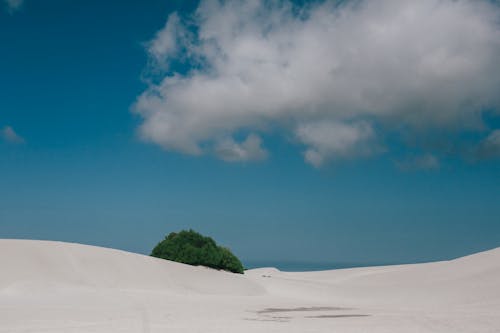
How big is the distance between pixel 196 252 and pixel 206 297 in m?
8.82

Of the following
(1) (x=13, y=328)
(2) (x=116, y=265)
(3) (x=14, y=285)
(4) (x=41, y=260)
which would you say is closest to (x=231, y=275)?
(2) (x=116, y=265)

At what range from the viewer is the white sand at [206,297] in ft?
45.9

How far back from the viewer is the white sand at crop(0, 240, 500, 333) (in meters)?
14.0

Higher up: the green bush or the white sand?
the green bush

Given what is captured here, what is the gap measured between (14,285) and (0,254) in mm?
3748

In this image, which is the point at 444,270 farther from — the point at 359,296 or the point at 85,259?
the point at 85,259

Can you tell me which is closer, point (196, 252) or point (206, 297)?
point (206, 297)

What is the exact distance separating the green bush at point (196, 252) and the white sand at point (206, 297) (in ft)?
3.89

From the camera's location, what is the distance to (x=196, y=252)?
32.1 metres

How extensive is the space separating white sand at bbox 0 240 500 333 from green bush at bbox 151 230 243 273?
46.7 inches

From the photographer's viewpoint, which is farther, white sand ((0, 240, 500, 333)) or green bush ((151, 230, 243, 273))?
green bush ((151, 230, 243, 273))

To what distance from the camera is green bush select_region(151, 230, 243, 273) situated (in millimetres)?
31781

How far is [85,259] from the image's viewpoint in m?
27.1

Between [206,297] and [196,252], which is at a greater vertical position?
[196,252]
